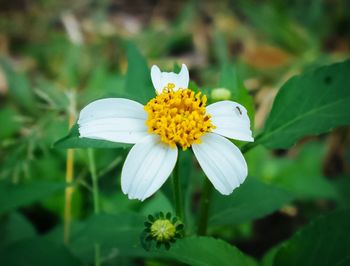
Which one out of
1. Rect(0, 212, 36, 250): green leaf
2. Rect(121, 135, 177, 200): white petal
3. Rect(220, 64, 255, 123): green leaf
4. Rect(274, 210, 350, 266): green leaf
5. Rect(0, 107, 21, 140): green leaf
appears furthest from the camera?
Rect(0, 107, 21, 140): green leaf

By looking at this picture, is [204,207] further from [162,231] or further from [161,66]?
[161,66]

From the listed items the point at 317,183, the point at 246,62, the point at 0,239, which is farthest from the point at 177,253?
the point at 246,62

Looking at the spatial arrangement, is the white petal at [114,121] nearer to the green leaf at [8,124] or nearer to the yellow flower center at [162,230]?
the yellow flower center at [162,230]

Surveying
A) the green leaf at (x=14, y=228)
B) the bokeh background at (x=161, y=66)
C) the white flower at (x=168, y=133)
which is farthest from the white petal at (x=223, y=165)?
the green leaf at (x=14, y=228)

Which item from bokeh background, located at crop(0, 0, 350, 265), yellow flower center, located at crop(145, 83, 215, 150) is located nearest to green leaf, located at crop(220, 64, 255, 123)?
yellow flower center, located at crop(145, 83, 215, 150)

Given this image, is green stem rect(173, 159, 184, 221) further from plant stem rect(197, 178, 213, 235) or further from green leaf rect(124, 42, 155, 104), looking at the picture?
green leaf rect(124, 42, 155, 104)

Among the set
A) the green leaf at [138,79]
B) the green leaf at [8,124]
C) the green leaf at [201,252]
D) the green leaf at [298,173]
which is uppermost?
the green leaf at [8,124]

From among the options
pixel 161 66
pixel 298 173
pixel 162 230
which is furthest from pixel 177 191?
pixel 161 66
